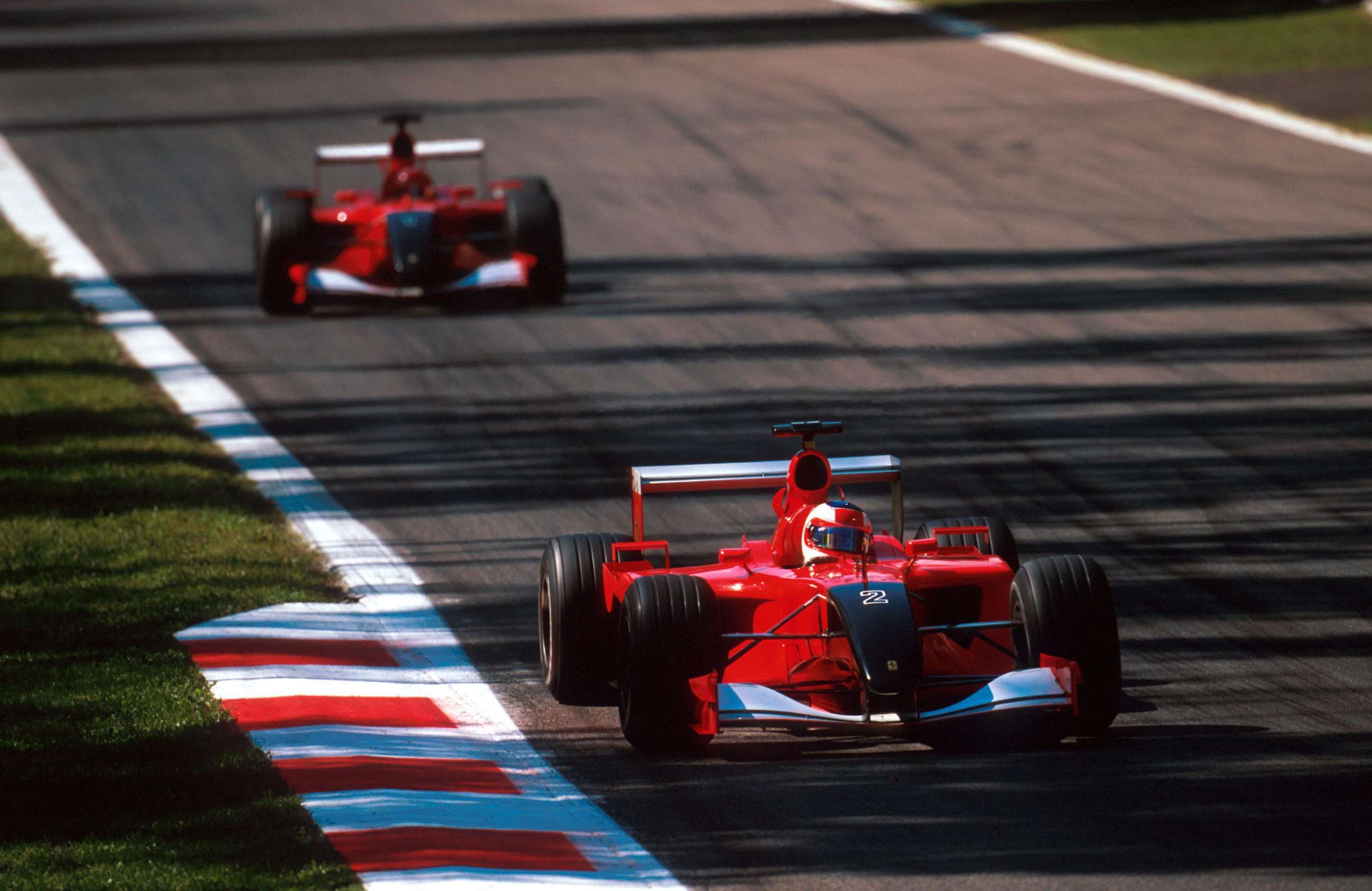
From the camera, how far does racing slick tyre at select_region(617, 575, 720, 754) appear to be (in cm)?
758

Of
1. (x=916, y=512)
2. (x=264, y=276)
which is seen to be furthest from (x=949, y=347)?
(x=264, y=276)

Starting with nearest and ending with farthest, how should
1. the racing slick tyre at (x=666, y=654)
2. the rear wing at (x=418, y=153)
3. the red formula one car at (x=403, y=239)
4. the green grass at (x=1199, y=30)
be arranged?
the racing slick tyre at (x=666, y=654) < the red formula one car at (x=403, y=239) < the rear wing at (x=418, y=153) < the green grass at (x=1199, y=30)

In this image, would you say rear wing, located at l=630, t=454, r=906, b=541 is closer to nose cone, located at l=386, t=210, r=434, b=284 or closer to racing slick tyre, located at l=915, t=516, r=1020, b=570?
racing slick tyre, located at l=915, t=516, r=1020, b=570

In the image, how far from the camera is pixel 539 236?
17.1 meters

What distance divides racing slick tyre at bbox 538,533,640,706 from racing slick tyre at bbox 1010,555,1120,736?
1750 mm

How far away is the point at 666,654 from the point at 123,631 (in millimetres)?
3133

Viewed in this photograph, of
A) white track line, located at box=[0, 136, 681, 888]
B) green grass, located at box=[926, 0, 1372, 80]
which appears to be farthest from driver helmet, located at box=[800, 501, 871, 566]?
green grass, located at box=[926, 0, 1372, 80]

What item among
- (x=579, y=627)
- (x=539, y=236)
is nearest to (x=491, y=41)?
(x=539, y=236)

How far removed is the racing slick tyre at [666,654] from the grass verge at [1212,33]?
64.3 ft

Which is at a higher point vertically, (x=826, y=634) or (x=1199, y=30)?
(x=826, y=634)

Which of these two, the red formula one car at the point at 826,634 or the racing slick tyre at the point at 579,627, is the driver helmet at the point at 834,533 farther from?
the racing slick tyre at the point at 579,627

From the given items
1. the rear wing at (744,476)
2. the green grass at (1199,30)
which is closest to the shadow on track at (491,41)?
the green grass at (1199,30)

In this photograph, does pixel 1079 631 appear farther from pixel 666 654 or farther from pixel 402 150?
pixel 402 150

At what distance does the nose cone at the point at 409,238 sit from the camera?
16.4 m
